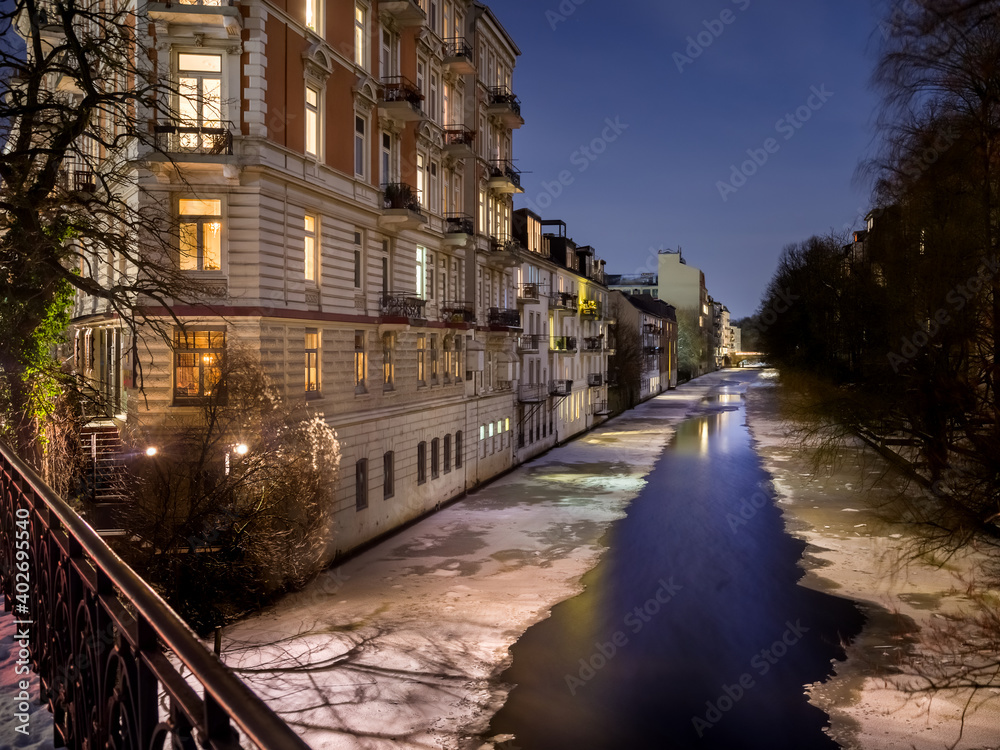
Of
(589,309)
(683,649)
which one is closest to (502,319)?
(683,649)

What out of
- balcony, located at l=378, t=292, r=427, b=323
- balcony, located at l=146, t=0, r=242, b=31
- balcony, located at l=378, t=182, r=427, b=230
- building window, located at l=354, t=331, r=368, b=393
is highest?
balcony, located at l=146, t=0, r=242, b=31

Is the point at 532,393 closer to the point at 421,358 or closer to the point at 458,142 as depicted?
the point at 421,358

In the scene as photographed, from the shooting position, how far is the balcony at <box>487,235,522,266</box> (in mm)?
34500

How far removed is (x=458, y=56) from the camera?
97.3 ft

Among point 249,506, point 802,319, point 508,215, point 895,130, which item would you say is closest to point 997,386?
point 895,130

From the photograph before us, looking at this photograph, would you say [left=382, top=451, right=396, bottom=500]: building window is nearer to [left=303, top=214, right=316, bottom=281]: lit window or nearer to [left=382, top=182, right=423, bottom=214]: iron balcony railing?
[left=303, top=214, right=316, bottom=281]: lit window

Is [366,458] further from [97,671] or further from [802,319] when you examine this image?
[802,319]

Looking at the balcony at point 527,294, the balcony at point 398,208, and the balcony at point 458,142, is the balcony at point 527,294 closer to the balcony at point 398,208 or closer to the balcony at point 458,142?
the balcony at point 458,142

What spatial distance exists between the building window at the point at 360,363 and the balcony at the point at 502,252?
12.7 meters

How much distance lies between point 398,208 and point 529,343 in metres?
20.2

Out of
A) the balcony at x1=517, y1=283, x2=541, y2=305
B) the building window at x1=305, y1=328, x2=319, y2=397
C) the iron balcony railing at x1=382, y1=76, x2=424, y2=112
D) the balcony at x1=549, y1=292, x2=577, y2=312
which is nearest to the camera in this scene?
the building window at x1=305, y1=328, x2=319, y2=397

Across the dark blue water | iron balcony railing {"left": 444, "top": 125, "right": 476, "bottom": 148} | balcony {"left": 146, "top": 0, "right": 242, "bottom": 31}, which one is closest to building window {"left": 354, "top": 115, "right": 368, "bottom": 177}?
balcony {"left": 146, "top": 0, "right": 242, "bottom": 31}

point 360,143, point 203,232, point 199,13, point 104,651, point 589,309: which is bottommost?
point 104,651

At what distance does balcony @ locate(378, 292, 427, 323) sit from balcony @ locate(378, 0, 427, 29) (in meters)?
8.83
